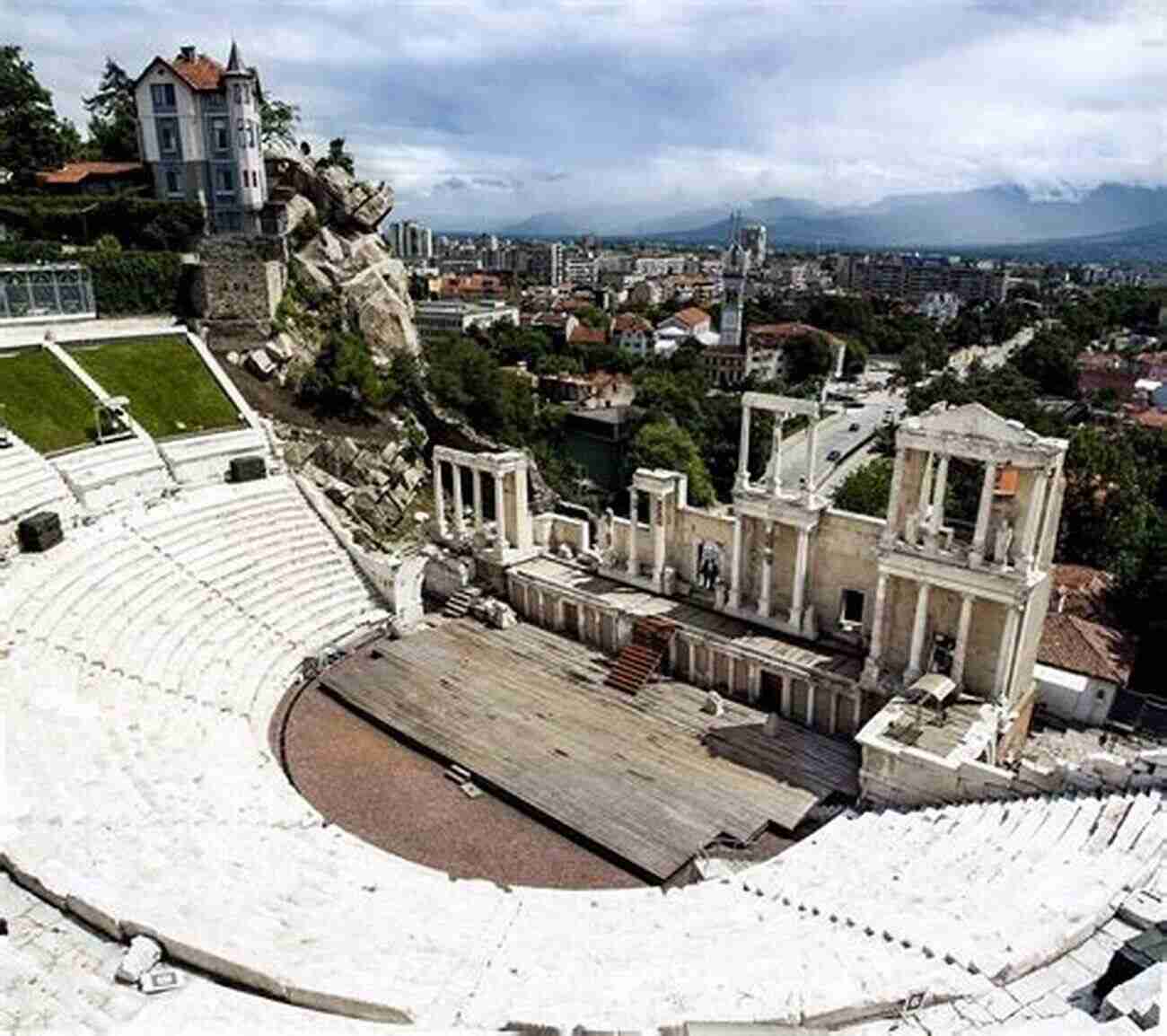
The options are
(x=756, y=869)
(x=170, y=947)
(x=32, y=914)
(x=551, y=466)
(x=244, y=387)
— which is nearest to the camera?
(x=170, y=947)

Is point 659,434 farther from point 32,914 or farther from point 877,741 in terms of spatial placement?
point 32,914

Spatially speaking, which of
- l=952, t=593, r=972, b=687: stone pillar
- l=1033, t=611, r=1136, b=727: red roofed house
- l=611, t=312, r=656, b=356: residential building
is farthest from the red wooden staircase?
l=611, t=312, r=656, b=356: residential building

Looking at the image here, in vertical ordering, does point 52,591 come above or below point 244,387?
below

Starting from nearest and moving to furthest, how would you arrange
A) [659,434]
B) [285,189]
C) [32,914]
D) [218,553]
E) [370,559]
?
[32,914]
[218,553]
[370,559]
[285,189]
[659,434]

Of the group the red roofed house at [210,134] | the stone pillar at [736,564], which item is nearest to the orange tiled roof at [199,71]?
the red roofed house at [210,134]

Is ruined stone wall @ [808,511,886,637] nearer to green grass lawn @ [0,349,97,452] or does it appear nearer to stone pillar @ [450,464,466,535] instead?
stone pillar @ [450,464,466,535]

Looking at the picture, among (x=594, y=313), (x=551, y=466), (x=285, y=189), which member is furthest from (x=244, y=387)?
(x=594, y=313)

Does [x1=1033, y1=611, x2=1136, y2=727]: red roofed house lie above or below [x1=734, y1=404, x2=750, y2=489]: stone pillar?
below
